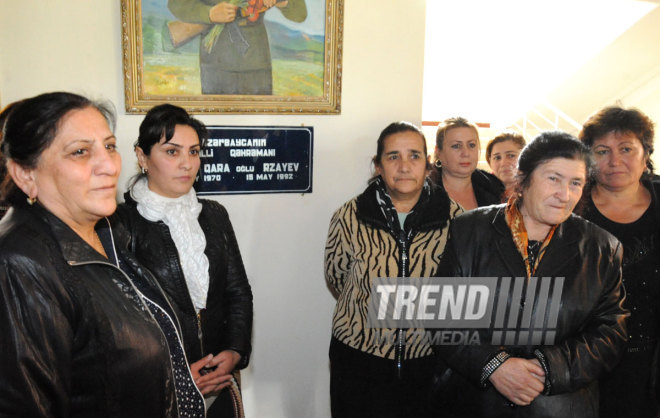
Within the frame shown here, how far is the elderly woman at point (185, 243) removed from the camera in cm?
189

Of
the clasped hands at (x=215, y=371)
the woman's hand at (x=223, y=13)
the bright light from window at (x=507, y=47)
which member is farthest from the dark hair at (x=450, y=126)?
the bright light from window at (x=507, y=47)

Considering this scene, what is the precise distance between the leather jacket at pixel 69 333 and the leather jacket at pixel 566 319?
1.10 m

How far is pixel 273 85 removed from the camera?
8.48 ft

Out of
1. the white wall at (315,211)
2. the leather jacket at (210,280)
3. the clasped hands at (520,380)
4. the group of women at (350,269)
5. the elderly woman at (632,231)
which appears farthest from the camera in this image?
the white wall at (315,211)

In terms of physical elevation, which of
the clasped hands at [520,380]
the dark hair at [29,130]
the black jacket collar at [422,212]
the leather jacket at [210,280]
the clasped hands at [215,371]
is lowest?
the clasped hands at [215,371]

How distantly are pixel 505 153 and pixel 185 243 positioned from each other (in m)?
2.19

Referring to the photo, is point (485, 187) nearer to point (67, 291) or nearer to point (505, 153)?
point (505, 153)

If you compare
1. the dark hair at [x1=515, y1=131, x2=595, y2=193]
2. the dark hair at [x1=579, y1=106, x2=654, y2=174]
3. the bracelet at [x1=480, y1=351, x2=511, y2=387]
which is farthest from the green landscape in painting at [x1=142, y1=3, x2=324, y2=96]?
the bracelet at [x1=480, y1=351, x2=511, y2=387]

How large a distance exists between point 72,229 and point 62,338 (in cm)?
27

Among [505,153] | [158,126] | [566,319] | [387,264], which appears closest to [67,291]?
[158,126]

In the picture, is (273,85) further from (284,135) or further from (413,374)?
(413,374)

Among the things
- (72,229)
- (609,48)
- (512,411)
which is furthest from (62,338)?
(609,48)

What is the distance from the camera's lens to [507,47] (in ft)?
26.9

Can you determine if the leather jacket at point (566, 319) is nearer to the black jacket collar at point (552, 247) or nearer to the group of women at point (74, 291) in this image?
the black jacket collar at point (552, 247)
